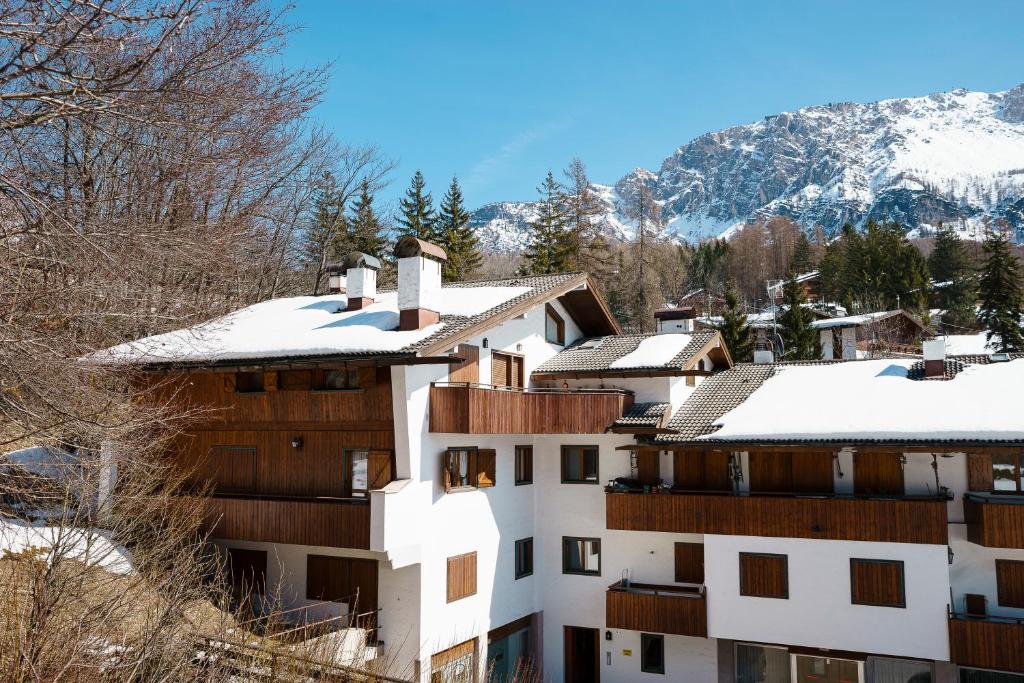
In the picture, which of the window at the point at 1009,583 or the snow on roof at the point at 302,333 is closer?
the snow on roof at the point at 302,333

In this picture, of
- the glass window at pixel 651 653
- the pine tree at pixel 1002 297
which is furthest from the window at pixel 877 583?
the pine tree at pixel 1002 297

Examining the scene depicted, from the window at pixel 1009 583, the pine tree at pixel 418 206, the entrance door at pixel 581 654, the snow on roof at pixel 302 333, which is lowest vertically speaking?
the entrance door at pixel 581 654

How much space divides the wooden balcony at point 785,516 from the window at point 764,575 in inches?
25.7

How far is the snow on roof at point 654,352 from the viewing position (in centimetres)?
2292

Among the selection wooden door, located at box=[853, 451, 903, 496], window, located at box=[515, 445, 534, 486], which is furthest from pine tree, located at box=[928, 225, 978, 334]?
window, located at box=[515, 445, 534, 486]

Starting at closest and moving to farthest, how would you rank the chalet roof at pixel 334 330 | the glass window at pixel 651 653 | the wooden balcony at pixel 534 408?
the chalet roof at pixel 334 330, the wooden balcony at pixel 534 408, the glass window at pixel 651 653

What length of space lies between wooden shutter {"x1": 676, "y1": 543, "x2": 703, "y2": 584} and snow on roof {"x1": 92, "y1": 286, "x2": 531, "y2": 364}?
8480 millimetres

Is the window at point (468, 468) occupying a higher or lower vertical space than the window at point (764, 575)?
higher

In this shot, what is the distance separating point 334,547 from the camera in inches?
738

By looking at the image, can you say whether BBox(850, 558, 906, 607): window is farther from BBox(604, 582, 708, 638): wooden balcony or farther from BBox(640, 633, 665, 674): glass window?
BBox(640, 633, 665, 674): glass window

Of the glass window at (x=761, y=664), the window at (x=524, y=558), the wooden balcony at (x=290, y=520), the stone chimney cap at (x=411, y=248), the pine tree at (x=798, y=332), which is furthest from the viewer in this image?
the pine tree at (x=798, y=332)

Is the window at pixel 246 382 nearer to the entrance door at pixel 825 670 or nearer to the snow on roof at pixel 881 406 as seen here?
the snow on roof at pixel 881 406

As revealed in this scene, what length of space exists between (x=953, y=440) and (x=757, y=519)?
4.96 metres

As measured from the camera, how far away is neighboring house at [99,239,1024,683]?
61.5ft
